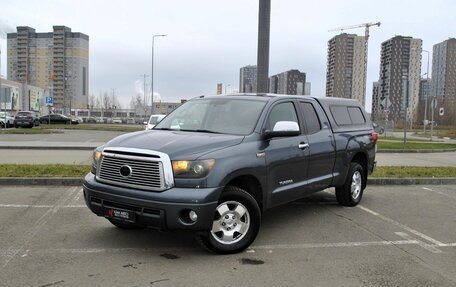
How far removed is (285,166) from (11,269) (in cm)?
337

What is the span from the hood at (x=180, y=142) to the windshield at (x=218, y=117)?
30 centimetres

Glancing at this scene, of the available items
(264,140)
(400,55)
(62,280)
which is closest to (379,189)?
(264,140)

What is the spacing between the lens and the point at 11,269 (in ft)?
15.0

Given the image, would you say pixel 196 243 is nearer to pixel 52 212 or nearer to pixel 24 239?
pixel 24 239

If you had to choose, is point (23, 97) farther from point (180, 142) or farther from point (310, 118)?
point (180, 142)

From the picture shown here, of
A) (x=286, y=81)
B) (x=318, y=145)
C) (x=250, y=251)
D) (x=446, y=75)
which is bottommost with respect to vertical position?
(x=250, y=251)

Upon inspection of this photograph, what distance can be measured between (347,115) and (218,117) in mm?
2994

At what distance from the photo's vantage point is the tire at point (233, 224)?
510 centimetres

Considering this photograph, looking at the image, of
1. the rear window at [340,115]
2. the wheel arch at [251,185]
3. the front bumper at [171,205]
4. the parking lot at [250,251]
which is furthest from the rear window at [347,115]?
the front bumper at [171,205]

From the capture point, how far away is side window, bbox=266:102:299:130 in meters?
6.06

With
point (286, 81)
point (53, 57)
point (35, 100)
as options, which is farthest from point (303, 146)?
point (35, 100)

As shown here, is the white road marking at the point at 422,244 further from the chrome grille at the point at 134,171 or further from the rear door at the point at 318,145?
the chrome grille at the point at 134,171

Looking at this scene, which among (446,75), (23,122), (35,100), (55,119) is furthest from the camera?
(35,100)

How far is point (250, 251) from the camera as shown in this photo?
17.6 ft
